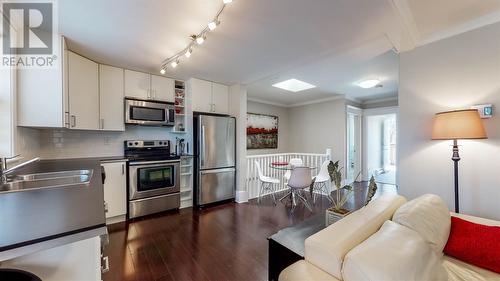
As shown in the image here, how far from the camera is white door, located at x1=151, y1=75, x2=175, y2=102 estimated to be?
349cm

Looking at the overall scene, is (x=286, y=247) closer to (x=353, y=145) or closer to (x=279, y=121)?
(x=353, y=145)

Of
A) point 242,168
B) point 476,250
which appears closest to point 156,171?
point 242,168

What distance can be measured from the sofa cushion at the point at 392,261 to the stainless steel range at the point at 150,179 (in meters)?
3.09

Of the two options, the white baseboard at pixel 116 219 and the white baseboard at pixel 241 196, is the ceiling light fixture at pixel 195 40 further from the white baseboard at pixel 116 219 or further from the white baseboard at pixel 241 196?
the white baseboard at pixel 241 196

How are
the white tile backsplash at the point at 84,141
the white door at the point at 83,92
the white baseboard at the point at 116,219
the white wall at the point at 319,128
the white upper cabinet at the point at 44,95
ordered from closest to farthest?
the white upper cabinet at the point at 44,95, the white door at the point at 83,92, the white tile backsplash at the point at 84,141, the white baseboard at the point at 116,219, the white wall at the point at 319,128

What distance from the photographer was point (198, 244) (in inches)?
93.4

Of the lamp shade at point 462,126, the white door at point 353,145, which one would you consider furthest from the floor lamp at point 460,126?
the white door at point 353,145

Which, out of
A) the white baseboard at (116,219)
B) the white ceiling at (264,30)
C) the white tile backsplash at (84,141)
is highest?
the white ceiling at (264,30)

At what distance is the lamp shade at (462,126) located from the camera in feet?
5.77

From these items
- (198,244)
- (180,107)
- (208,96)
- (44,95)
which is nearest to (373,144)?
(208,96)

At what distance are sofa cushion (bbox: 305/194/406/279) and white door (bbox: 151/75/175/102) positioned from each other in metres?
3.36

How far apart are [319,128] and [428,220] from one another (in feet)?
15.1

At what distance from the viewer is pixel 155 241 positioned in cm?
243

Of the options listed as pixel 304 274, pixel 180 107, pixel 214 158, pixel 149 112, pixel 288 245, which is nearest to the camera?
pixel 304 274
